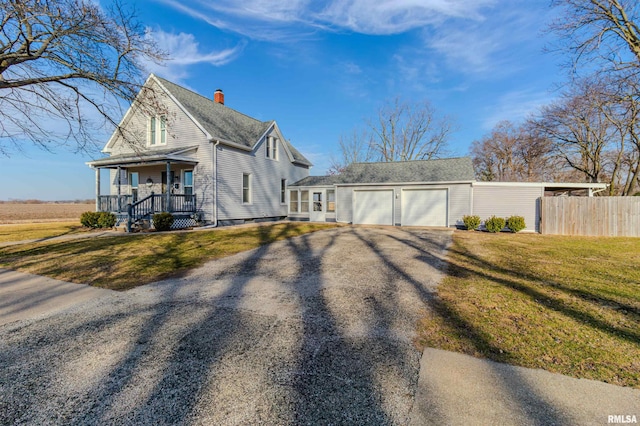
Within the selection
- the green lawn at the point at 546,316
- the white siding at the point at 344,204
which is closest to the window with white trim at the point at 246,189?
the white siding at the point at 344,204

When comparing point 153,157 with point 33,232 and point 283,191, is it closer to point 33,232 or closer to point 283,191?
point 33,232

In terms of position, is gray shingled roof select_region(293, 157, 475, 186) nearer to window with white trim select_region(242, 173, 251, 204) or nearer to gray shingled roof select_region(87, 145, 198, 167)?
window with white trim select_region(242, 173, 251, 204)

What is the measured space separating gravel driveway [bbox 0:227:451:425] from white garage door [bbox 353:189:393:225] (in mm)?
12249

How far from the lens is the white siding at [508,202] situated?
13984mm

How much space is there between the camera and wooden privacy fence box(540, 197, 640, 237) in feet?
40.1

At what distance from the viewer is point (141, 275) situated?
19.2 ft

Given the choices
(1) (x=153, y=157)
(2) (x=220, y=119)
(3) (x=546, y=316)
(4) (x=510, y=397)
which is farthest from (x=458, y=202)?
(1) (x=153, y=157)

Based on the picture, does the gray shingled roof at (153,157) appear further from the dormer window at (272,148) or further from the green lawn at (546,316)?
the green lawn at (546,316)

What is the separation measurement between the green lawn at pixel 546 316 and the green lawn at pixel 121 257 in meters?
5.34

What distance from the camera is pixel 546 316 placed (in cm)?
371

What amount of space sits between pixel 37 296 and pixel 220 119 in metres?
14.2

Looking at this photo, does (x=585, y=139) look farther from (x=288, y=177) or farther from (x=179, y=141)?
(x=179, y=141)

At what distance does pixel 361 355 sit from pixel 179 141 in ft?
52.5

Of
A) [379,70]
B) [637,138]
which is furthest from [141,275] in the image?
[637,138]
